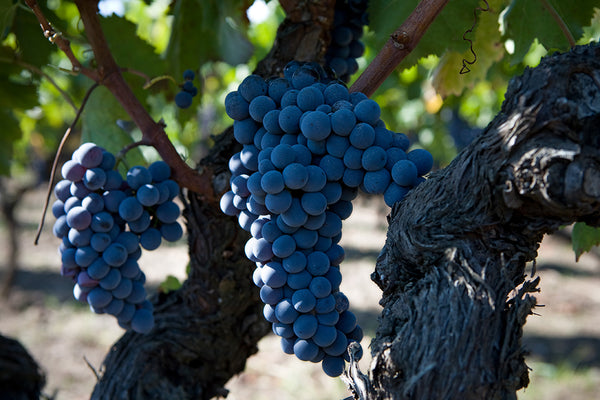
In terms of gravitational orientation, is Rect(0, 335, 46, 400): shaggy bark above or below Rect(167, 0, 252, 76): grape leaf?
below

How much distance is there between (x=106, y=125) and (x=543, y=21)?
1386 mm

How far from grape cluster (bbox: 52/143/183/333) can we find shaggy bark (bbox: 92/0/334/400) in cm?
21

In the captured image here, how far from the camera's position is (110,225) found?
117cm

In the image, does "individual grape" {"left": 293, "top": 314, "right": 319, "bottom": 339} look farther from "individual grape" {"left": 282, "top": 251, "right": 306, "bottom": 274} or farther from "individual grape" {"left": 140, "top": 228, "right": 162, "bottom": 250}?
"individual grape" {"left": 140, "top": 228, "right": 162, "bottom": 250}

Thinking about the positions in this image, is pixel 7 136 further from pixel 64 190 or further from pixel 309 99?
pixel 309 99

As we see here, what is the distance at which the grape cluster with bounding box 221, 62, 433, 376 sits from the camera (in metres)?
0.92

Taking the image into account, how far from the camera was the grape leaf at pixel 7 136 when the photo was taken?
2088 mm

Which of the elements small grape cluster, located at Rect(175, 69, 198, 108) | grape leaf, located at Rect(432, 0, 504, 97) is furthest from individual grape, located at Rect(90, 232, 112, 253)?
grape leaf, located at Rect(432, 0, 504, 97)

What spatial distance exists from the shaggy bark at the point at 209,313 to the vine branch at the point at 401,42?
38 cm

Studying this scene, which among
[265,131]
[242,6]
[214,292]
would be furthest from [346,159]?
[242,6]

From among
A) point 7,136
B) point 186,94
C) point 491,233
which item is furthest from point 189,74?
point 7,136

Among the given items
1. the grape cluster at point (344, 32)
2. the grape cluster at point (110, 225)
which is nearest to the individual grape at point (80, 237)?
the grape cluster at point (110, 225)

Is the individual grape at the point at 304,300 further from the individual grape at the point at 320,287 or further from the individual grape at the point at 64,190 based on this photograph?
the individual grape at the point at 64,190

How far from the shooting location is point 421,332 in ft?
2.60
